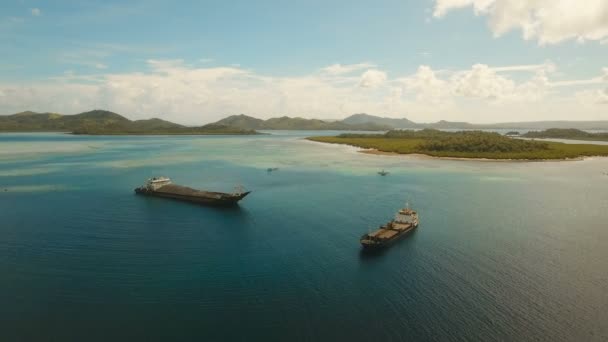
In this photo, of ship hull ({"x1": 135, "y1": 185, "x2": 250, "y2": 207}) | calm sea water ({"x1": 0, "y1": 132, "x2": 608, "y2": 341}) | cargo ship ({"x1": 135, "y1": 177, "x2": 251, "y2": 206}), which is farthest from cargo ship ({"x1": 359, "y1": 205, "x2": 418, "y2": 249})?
cargo ship ({"x1": 135, "y1": 177, "x2": 251, "y2": 206})

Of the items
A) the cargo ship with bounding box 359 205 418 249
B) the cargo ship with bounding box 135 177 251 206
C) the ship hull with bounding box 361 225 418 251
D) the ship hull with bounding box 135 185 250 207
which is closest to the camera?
the ship hull with bounding box 361 225 418 251

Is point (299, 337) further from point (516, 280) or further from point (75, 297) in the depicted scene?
point (516, 280)

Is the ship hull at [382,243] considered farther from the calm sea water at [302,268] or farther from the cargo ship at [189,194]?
the cargo ship at [189,194]

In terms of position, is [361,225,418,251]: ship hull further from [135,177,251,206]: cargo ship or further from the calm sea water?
[135,177,251,206]: cargo ship

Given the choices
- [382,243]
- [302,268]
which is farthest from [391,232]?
[302,268]

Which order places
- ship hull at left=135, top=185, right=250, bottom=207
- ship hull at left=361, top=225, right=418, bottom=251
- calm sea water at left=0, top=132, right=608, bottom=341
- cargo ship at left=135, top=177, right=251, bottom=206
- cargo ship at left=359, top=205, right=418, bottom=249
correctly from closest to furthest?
calm sea water at left=0, top=132, right=608, bottom=341, ship hull at left=361, top=225, right=418, bottom=251, cargo ship at left=359, top=205, right=418, bottom=249, ship hull at left=135, top=185, right=250, bottom=207, cargo ship at left=135, top=177, right=251, bottom=206

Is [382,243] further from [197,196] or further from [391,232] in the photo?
[197,196]

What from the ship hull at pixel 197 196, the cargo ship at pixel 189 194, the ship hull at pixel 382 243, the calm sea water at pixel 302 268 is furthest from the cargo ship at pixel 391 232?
the cargo ship at pixel 189 194
